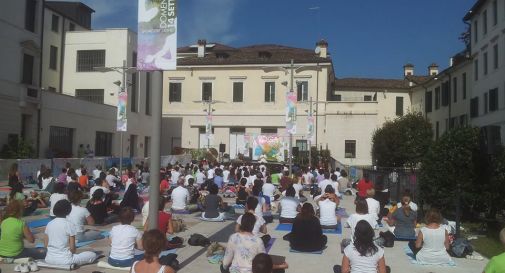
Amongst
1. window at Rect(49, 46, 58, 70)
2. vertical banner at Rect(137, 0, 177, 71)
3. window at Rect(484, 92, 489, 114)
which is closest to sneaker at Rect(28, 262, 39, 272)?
vertical banner at Rect(137, 0, 177, 71)

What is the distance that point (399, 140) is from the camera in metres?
48.7

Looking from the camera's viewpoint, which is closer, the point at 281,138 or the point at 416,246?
the point at 416,246

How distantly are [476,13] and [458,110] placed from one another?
889 cm

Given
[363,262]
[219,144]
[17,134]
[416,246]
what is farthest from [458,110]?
[363,262]

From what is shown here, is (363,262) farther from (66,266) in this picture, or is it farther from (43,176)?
(43,176)

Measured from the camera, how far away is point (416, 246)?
10.3 m

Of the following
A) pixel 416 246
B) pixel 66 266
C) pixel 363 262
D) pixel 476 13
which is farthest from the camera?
pixel 476 13

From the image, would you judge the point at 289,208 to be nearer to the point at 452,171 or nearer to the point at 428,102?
the point at 452,171

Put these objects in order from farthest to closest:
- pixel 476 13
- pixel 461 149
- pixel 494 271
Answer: pixel 476 13 → pixel 461 149 → pixel 494 271

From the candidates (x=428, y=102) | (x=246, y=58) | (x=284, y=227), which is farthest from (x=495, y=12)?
(x=284, y=227)

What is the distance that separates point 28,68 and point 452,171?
3136 cm

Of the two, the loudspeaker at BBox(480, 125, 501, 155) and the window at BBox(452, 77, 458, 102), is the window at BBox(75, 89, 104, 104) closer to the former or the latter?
the window at BBox(452, 77, 458, 102)

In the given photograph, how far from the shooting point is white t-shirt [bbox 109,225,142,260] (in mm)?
8797

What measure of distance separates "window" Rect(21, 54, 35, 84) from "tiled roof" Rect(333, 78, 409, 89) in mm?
39483
